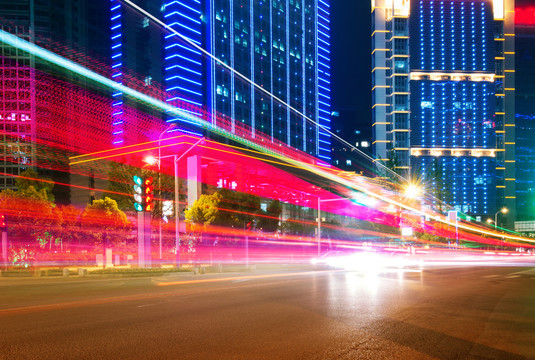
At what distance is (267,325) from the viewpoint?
30.3 feet

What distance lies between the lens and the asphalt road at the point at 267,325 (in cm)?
708

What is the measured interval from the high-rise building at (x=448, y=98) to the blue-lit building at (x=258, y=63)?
842 inches

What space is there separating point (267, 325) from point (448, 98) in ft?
439

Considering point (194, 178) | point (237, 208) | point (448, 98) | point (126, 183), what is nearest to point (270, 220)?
point (237, 208)

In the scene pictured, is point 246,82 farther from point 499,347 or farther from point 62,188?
point 499,347

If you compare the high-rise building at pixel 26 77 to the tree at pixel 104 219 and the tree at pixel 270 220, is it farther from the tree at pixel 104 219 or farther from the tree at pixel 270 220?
the tree at pixel 104 219

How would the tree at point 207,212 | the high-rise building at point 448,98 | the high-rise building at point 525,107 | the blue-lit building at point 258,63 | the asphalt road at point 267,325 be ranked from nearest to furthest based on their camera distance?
the asphalt road at point 267,325 → the tree at point 207,212 → the blue-lit building at point 258,63 → the high-rise building at point 448,98 → the high-rise building at point 525,107

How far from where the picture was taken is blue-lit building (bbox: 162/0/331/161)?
8225 cm

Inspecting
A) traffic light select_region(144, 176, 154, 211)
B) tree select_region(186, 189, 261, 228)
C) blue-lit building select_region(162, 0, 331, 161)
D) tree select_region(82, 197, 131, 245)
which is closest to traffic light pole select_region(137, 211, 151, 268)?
traffic light select_region(144, 176, 154, 211)

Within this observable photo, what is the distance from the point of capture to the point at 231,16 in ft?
306

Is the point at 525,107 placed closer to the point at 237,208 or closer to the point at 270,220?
the point at 270,220

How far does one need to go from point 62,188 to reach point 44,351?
90605mm

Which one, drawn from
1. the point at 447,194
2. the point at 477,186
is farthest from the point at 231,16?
the point at 477,186

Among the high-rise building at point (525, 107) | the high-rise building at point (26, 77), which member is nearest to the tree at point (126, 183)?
the high-rise building at point (26, 77)
